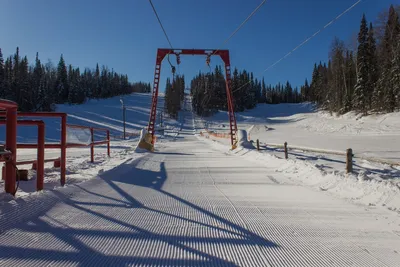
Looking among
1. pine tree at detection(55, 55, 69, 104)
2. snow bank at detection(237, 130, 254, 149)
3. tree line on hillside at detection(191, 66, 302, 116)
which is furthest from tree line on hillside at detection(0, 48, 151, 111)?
snow bank at detection(237, 130, 254, 149)

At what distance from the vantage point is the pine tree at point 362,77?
180 ft

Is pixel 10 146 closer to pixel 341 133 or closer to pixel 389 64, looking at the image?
pixel 341 133

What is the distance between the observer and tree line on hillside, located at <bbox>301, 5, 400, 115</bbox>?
4709 centimetres

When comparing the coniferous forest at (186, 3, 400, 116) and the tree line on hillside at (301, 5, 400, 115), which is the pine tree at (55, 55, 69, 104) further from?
the tree line on hillside at (301, 5, 400, 115)

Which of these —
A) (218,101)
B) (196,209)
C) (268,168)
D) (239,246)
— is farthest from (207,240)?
(218,101)

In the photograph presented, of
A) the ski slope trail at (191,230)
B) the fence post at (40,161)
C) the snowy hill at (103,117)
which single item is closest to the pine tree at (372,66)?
the snowy hill at (103,117)

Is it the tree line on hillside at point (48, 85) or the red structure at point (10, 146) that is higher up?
the tree line on hillside at point (48, 85)

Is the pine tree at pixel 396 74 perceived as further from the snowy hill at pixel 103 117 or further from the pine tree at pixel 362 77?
the snowy hill at pixel 103 117

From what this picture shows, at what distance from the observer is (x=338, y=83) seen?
69.2m

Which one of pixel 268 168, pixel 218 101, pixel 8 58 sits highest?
pixel 8 58

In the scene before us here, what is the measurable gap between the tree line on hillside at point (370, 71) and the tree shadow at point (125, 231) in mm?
49111

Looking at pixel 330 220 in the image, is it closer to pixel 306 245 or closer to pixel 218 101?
pixel 306 245

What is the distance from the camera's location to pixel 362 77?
184ft

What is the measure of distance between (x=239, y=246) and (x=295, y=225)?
1.14 m
